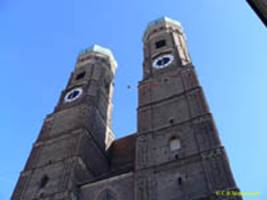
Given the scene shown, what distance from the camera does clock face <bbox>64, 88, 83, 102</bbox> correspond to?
30483mm

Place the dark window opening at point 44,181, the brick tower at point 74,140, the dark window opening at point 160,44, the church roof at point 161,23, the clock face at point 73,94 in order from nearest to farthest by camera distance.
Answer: the brick tower at point 74,140 → the dark window opening at point 44,181 → the clock face at point 73,94 → the dark window opening at point 160,44 → the church roof at point 161,23

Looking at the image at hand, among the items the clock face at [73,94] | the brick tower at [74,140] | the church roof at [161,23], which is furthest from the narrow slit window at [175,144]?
the church roof at [161,23]

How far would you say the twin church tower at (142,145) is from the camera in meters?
18.1

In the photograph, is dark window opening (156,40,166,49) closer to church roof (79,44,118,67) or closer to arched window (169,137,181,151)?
church roof (79,44,118,67)

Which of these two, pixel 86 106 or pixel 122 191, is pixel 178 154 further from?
pixel 86 106

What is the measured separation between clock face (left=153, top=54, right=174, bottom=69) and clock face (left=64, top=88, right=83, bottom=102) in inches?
278

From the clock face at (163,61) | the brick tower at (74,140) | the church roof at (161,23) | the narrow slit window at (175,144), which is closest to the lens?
the narrow slit window at (175,144)

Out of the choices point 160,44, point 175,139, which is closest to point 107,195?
point 175,139

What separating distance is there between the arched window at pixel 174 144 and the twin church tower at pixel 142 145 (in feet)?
0.20

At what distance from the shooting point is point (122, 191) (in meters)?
19.3

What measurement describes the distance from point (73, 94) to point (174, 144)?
43.5 feet

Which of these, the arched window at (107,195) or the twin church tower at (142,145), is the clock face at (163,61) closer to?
the twin church tower at (142,145)

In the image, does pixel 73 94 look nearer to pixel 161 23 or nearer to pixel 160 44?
pixel 160 44

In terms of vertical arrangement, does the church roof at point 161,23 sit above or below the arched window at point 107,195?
above
